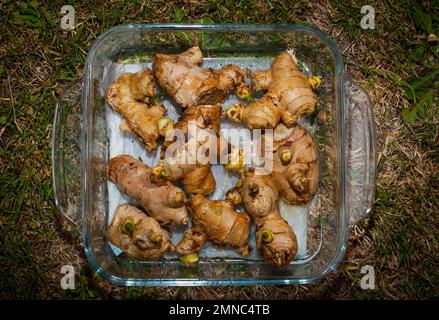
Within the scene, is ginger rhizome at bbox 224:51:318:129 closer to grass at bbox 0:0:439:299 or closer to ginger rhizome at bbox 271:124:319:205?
ginger rhizome at bbox 271:124:319:205

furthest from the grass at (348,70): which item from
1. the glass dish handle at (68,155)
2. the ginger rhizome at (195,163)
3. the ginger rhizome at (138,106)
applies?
the ginger rhizome at (195,163)

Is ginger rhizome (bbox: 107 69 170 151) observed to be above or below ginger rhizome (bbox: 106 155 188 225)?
above

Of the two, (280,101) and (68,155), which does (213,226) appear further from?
(68,155)

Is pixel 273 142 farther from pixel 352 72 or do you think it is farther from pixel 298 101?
pixel 352 72

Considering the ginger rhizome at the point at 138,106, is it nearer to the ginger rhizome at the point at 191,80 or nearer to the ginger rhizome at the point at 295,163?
the ginger rhizome at the point at 191,80

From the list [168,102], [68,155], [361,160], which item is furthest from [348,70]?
[68,155]

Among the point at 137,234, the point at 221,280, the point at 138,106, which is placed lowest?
the point at 221,280

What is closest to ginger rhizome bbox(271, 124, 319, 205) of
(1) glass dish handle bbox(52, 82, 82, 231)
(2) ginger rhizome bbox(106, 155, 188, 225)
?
(2) ginger rhizome bbox(106, 155, 188, 225)

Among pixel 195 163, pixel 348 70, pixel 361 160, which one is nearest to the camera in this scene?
pixel 195 163
